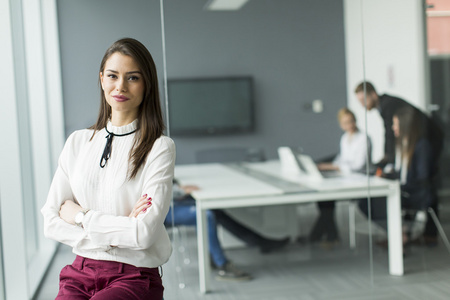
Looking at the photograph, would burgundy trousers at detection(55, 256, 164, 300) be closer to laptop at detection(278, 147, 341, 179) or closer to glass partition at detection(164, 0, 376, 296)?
glass partition at detection(164, 0, 376, 296)

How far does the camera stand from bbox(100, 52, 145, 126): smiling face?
1750 millimetres

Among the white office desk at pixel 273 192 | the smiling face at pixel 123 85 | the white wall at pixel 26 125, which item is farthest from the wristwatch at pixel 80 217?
the white office desk at pixel 273 192

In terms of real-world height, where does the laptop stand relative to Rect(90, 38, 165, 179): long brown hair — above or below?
below

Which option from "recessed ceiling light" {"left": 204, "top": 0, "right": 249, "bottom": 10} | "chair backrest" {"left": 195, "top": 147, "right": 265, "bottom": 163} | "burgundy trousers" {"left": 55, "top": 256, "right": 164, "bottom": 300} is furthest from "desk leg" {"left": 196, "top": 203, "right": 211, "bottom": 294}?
"burgundy trousers" {"left": 55, "top": 256, "right": 164, "bottom": 300}

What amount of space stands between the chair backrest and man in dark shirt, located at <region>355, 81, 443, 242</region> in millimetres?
703

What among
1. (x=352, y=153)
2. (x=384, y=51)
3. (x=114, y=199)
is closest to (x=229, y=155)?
(x=352, y=153)

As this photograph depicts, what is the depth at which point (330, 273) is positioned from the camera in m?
3.17

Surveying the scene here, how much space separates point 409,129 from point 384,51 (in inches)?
21.6

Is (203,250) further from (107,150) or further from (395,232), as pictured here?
(107,150)

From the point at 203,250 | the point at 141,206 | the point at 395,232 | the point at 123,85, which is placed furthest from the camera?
the point at 395,232

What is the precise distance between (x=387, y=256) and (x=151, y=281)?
76.2 inches

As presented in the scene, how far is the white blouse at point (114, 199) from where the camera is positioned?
1.63m

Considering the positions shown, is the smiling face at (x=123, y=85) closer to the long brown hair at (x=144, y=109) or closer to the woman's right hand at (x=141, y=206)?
the long brown hair at (x=144, y=109)

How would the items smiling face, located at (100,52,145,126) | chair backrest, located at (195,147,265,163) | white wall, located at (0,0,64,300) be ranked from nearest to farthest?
smiling face, located at (100,52,145,126), white wall, located at (0,0,64,300), chair backrest, located at (195,147,265,163)
